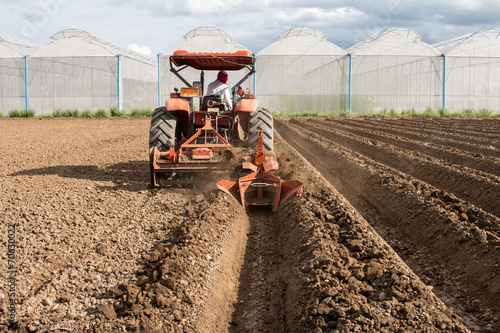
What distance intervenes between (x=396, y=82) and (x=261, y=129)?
1832 centimetres

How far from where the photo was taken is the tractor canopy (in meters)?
6.93

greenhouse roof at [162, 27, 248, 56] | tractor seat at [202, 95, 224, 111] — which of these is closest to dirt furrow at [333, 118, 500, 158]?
tractor seat at [202, 95, 224, 111]

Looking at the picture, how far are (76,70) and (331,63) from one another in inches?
506

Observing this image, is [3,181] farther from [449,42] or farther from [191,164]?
[449,42]

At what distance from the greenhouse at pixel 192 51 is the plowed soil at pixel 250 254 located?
1317 centimetres

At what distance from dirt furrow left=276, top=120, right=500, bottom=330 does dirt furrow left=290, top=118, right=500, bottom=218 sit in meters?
0.42

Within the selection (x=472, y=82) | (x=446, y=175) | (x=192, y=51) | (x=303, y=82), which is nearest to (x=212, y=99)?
(x=446, y=175)

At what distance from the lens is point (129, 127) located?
17281 millimetres

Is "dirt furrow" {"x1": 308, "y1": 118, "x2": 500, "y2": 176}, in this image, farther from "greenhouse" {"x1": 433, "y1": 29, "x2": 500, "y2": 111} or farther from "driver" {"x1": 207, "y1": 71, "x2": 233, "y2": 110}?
"greenhouse" {"x1": 433, "y1": 29, "x2": 500, "y2": 111}

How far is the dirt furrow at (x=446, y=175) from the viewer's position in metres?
6.03

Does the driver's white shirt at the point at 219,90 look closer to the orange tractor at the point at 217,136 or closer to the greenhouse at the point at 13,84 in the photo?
the orange tractor at the point at 217,136

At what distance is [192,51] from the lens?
2753 centimetres

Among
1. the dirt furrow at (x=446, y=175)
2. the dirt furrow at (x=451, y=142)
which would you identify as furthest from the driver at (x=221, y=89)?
the dirt furrow at (x=451, y=142)

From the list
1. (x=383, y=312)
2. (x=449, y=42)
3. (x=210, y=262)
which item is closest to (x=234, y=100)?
(x=210, y=262)
